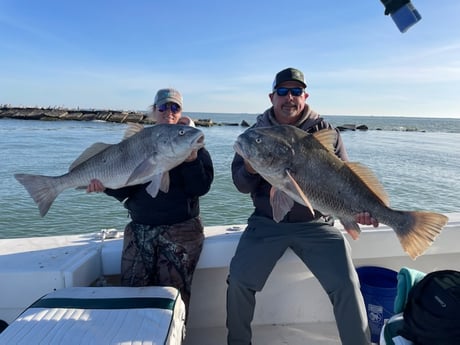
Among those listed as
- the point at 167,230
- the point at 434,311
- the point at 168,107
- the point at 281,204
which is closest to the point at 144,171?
the point at 167,230

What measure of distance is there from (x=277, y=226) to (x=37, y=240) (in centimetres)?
217

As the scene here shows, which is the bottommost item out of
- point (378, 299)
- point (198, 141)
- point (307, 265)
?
point (378, 299)

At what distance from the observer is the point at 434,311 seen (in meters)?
1.96

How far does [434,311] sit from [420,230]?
0.70 meters

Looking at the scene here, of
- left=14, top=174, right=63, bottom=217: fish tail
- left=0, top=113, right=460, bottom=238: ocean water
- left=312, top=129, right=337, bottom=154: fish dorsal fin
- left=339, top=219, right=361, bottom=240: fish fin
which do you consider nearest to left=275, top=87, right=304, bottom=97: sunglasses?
left=312, top=129, right=337, bottom=154: fish dorsal fin

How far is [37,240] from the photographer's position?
341 cm

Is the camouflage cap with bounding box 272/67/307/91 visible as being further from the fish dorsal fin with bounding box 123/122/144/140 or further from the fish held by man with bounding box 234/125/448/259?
the fish dorsal fin with bounding box 123/122/144/140

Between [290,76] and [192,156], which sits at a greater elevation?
[290,76]

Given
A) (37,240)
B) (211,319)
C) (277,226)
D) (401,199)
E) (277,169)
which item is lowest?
(401,199)

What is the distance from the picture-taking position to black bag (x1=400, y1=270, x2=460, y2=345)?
189 centimetres

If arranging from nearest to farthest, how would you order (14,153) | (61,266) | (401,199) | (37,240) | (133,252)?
(61,266) → (133,252) → (37,240) → (401,199) → (14,153)

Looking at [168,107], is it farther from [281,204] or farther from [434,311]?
[434,311]

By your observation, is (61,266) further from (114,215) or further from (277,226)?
(114,215)

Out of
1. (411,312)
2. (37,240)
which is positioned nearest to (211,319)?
(37,240)
